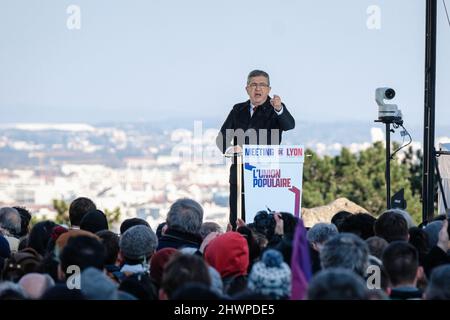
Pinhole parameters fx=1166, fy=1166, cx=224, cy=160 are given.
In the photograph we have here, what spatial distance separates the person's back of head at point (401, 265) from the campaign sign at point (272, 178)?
142 inches

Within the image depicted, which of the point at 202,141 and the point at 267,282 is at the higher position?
the point at 202,141

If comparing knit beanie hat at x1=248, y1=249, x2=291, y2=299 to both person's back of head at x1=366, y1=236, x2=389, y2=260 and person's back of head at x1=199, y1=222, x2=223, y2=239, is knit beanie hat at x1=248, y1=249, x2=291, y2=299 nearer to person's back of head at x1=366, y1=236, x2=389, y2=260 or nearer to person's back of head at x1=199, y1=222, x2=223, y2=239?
person's back of head at x1=366, y1=236, x2=389, y2=260

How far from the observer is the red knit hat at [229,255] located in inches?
295

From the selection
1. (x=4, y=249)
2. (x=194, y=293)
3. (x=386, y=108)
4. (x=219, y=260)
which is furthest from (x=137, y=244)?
(x=386, y=108)

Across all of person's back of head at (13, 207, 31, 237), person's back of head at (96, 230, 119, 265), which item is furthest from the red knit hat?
person's back of head at (13, 207, 31, 237)

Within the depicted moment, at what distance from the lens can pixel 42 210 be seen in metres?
33.2

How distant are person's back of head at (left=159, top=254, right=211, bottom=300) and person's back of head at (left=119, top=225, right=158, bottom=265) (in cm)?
156

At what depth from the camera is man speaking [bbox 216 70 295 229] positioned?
1077cm

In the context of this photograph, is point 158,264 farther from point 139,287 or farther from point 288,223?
point 288,223

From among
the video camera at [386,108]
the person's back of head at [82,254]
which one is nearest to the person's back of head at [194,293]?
the person's back of head at [82,254]

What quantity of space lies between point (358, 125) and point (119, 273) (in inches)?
2383

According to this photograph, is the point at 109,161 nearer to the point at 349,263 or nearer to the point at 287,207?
the point at 287,207

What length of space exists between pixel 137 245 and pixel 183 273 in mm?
1701

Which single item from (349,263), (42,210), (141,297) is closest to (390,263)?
(349,263)
